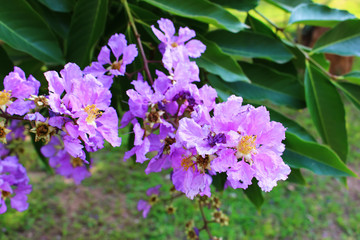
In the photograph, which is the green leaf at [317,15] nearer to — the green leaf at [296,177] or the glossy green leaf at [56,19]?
the green leaf at [296,177]

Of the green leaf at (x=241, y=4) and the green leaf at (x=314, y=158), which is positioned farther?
the green leaf at (x=241, y=4)

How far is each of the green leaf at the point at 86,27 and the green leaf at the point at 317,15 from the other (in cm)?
64

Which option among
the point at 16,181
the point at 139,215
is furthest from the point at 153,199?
the point at 139,215

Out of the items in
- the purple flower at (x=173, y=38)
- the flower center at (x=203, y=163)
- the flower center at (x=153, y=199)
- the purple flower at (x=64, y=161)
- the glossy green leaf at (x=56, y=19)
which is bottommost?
the flower center at (x=153, y=199)

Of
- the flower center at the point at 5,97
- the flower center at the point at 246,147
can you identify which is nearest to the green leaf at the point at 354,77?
the flower center at the point at 246,147

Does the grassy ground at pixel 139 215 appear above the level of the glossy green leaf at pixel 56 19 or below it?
below

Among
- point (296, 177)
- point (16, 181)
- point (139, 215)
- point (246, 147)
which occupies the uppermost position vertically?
point (246, 147)

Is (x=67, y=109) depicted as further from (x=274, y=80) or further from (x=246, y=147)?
(x=274, y=80)

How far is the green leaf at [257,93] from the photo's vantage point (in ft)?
3.67

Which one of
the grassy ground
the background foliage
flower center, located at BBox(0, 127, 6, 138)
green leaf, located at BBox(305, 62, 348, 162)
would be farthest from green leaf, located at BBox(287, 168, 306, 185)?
the grassy ground

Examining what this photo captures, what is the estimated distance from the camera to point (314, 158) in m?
0.94

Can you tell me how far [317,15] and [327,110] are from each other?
0.35 metres

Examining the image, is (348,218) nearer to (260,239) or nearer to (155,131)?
(260,239)

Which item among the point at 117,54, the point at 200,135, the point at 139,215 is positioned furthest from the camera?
the point at 139,215
